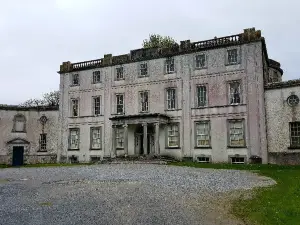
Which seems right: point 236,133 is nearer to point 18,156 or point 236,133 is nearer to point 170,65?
point 170,65

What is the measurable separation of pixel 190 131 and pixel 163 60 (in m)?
7.77

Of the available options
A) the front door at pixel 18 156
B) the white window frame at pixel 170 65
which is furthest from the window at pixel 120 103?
the front door at pixel 18 156

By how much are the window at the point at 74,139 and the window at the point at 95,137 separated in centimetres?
219

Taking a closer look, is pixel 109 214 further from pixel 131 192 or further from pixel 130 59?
pixel 130 59

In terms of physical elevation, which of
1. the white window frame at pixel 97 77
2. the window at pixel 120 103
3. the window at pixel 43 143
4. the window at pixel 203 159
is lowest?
the window at pixel 203 159

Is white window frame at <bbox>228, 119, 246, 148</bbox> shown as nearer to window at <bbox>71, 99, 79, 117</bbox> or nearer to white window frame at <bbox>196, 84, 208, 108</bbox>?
Answer: white window frame at <bbox>196, 84, 208, 108</bbox>

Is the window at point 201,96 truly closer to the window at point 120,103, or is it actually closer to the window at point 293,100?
the window at point 293,100

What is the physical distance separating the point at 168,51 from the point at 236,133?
34.8 ft

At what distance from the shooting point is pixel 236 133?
28141mm

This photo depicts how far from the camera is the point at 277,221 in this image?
8.05 metres

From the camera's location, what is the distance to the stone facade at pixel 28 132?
37469 millimetres

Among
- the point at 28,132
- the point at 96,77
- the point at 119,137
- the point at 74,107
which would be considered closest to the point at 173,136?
the point at 119,137

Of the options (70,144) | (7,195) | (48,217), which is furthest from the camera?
(70,144)

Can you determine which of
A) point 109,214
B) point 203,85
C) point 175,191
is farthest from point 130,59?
point 109,214
